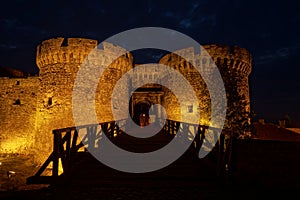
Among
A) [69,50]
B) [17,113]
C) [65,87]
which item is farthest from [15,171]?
[69,50]

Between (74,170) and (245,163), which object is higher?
(245,163)

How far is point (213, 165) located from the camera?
582cm

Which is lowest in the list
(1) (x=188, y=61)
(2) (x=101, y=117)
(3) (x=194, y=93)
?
(2) (x=101, y=117)

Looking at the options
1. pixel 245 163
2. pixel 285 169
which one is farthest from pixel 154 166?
pixel 285 169

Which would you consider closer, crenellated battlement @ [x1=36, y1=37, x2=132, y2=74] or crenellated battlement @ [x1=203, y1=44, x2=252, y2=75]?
crenellated battlement @ [x1=36, y1=37, x2=132, y2=74]

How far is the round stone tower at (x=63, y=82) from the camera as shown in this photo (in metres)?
13.1

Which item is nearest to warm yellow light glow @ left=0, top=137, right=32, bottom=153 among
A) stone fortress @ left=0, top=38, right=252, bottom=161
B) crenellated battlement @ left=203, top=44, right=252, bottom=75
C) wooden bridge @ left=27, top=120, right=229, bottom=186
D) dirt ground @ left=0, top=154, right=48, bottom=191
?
stone fortress @ left=0, top=38, right=252, bottom=161

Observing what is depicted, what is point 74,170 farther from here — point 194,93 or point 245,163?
point 194,93

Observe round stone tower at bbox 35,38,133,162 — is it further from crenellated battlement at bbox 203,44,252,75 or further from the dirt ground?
crenellated battlement at bbox 203,44,252,75

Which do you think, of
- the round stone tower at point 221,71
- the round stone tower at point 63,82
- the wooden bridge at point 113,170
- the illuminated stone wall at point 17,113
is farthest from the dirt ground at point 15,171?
the round stone tower at point 221,71

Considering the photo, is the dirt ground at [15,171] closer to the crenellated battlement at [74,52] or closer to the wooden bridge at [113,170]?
the crenellated battlement at [74,52]

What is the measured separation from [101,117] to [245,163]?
1005 cm

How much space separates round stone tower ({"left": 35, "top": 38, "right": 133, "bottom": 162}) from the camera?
1307 cm

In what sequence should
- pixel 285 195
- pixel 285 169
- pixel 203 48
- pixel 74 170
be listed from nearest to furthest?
1. pixel 285 195
2. pixel 285 169
3. pixel 74 170
4. pixel 203 48
